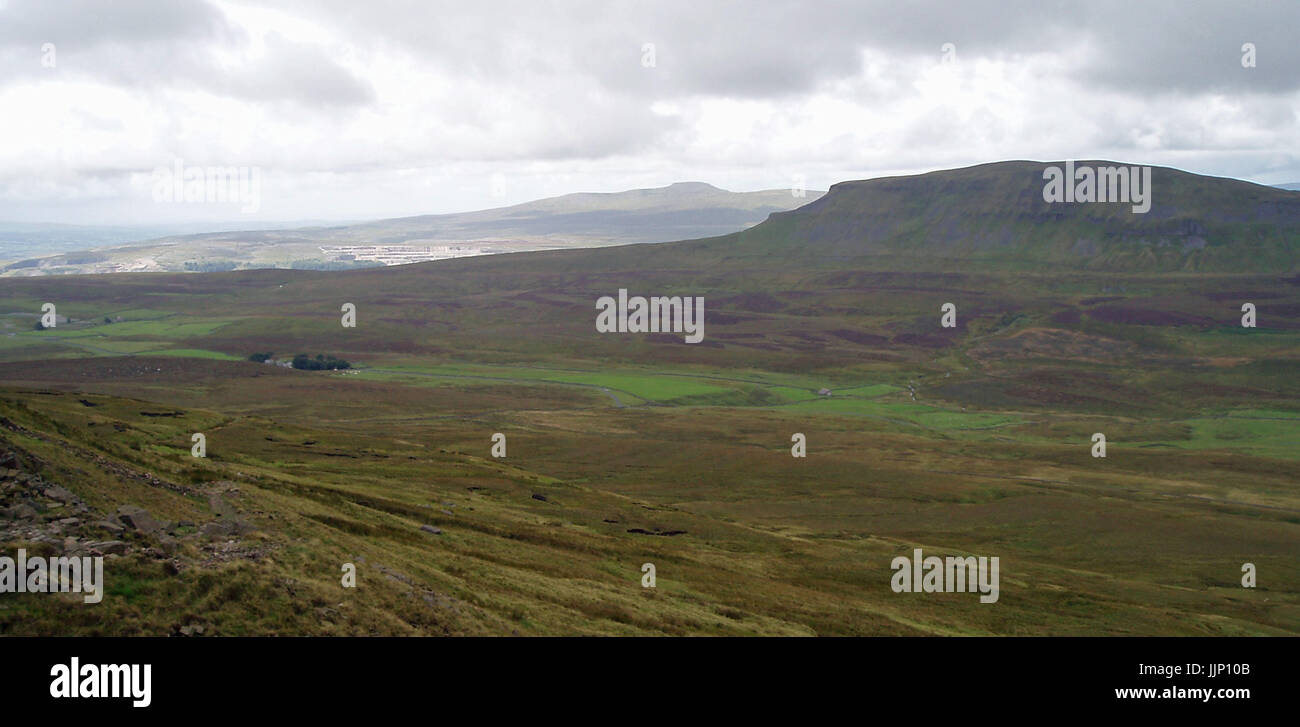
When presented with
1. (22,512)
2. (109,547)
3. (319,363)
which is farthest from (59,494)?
(319,363)

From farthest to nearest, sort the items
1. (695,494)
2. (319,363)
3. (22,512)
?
(319,363) → (695,494) → (22,512)

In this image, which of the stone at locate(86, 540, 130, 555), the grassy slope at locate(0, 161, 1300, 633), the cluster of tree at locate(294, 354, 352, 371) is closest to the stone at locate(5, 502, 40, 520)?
the grassy slope at locate(0, 161, 1300, 633)

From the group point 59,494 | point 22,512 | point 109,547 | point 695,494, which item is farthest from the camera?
point 695,494

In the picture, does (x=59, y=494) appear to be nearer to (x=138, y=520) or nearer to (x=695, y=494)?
(x=138, y=520)

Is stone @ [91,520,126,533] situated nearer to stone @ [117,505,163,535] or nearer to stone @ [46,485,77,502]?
stone @ [117,505,163,535]

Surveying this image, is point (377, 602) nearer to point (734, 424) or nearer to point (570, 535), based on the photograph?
point (570, 535)

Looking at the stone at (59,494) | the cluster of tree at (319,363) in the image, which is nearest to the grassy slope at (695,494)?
the stone at (59,494)

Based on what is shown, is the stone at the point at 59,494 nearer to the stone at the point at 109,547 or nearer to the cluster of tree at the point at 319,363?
the stone at the point at 109,547

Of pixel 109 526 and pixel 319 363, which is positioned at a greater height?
pixel 109 526
